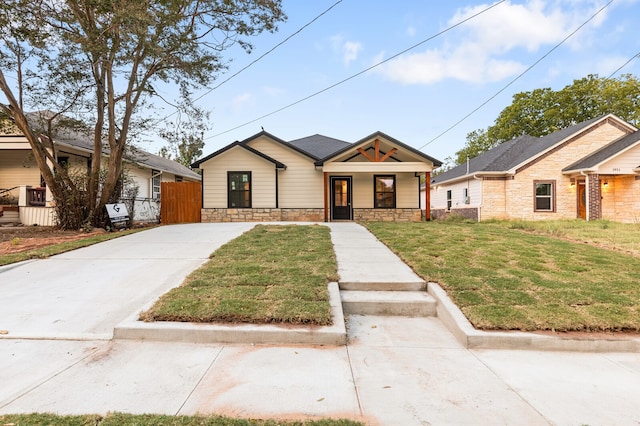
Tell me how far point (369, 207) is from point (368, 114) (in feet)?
27.9

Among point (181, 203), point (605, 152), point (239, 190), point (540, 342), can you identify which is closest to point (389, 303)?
point (540, 342)

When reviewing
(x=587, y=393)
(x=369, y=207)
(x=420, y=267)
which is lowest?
(x=587, y=393)

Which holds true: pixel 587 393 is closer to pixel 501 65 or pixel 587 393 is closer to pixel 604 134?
pixel 501 65

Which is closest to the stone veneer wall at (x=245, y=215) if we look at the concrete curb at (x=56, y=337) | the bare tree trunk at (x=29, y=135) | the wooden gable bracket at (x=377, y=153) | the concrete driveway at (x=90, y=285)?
the wooden gable bracket at (x=377, y=153)

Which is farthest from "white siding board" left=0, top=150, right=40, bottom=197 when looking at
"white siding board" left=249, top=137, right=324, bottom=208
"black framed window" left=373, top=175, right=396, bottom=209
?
"black framed window" left=373, top=175, right=396, bottom=209

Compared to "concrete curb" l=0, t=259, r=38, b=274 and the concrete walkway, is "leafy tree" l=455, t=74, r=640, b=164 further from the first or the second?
"concrete curb" l=0, t=259, r=38, b=274

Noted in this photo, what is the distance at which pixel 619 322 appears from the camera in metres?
3.28

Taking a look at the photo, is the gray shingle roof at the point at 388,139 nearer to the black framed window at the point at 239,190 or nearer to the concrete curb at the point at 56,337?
the black framed window at the point at 239,190

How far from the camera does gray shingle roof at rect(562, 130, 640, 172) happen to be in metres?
14.3

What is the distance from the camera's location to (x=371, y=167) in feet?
43.6

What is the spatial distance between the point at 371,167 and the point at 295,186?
3.61 meters

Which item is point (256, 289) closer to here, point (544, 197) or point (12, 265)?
point (12, 265)

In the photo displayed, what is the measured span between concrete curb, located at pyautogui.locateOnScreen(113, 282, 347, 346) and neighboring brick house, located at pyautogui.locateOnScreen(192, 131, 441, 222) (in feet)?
35.0

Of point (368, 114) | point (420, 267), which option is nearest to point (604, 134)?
point (368, 114)
